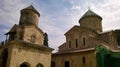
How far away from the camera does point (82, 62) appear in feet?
64.3

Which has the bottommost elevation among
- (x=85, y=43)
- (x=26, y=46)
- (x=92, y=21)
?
(x=26, y=46)

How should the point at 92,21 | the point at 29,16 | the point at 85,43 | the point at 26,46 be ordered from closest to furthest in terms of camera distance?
the point at 26,46
the point at 29,16
the point at 85,43
the point at 92,21

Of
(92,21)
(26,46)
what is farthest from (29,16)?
(92,21)

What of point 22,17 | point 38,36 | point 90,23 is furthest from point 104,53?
point 90,23

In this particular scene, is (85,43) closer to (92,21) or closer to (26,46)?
(92,21)

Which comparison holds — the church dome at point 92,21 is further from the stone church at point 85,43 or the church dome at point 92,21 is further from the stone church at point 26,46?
the stone church at point 26,46

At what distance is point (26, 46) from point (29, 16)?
4554 mm

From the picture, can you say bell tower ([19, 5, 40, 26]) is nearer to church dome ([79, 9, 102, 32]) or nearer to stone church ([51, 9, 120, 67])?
stone church ([51, 9, 120, 67])

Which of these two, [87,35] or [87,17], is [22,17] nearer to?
[87,35]

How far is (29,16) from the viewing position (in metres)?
19.1

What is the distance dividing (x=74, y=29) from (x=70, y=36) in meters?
1.34

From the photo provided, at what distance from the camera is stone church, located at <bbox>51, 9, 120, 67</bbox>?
1936 cm

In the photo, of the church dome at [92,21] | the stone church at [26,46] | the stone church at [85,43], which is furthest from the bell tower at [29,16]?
the church dome at [92,21]

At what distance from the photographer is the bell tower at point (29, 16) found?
→ 61.9 feet
